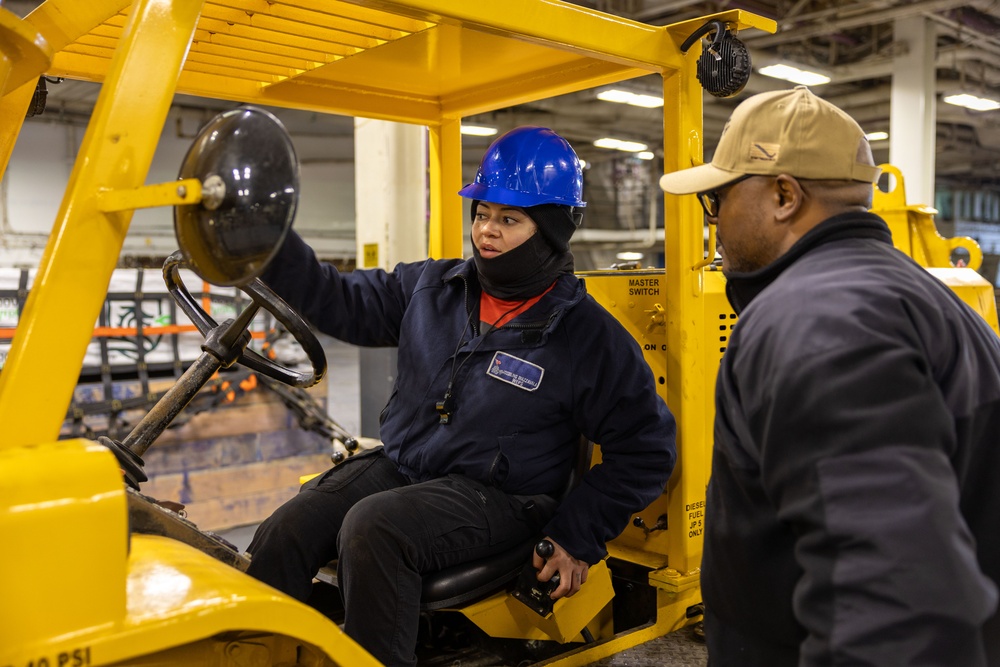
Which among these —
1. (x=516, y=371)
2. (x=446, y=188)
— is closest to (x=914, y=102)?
(x=446, y=188)

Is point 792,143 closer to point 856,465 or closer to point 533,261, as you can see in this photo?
point 856,465

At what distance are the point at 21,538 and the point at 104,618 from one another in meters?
0.16

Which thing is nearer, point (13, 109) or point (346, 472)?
point (13, 109)

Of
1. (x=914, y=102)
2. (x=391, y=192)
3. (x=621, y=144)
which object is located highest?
(x=621, y=144)

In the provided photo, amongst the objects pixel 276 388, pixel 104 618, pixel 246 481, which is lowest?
pixel 246 481

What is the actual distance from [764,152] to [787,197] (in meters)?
0.08

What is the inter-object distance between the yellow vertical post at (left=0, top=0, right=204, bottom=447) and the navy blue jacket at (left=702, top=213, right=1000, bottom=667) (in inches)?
40.3

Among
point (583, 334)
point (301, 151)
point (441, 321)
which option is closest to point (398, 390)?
point (441, 321)

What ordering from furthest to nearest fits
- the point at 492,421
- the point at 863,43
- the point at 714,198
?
the point at 863,43 → the point at 492,421 → the point at 714,198

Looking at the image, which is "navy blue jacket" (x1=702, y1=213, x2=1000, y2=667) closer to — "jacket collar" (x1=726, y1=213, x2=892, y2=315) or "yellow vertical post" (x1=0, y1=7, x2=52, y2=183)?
"jacket collar" (x1=726, y1=213, x2=892, y2=315)

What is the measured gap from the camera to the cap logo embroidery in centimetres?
144

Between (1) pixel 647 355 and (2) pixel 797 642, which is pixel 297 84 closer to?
(1) pixel 647 355

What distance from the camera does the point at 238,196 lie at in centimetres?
132

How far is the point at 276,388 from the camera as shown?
8078 millimetres
